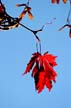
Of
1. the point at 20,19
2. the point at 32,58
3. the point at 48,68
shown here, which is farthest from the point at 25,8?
the point at 48,68

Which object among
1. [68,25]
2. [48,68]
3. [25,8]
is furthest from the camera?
[25,8]

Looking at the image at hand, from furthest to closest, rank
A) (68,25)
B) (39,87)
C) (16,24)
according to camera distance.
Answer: (68,25) < (16,24) < (39,87)

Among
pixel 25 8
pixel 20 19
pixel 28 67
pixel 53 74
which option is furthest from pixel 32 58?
pixel 25 8

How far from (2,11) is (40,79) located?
903 mm

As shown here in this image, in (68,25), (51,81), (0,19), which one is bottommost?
(51,81)

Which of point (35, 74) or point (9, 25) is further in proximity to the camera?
point (9, 25)

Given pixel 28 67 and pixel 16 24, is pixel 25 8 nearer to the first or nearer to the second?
pixel 16 24

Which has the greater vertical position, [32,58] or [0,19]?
[0,19]

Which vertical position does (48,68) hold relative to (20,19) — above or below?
below

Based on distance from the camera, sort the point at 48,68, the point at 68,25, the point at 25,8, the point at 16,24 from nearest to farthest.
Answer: the point at 48,68 → the point at 16,24 → the point at 68,25 → the point at 25,8

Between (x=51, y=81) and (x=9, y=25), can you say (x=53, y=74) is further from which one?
(x=9, y=25)

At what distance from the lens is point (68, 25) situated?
296 centimetres

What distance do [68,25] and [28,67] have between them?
829 millimetres

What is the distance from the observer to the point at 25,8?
136 inches
